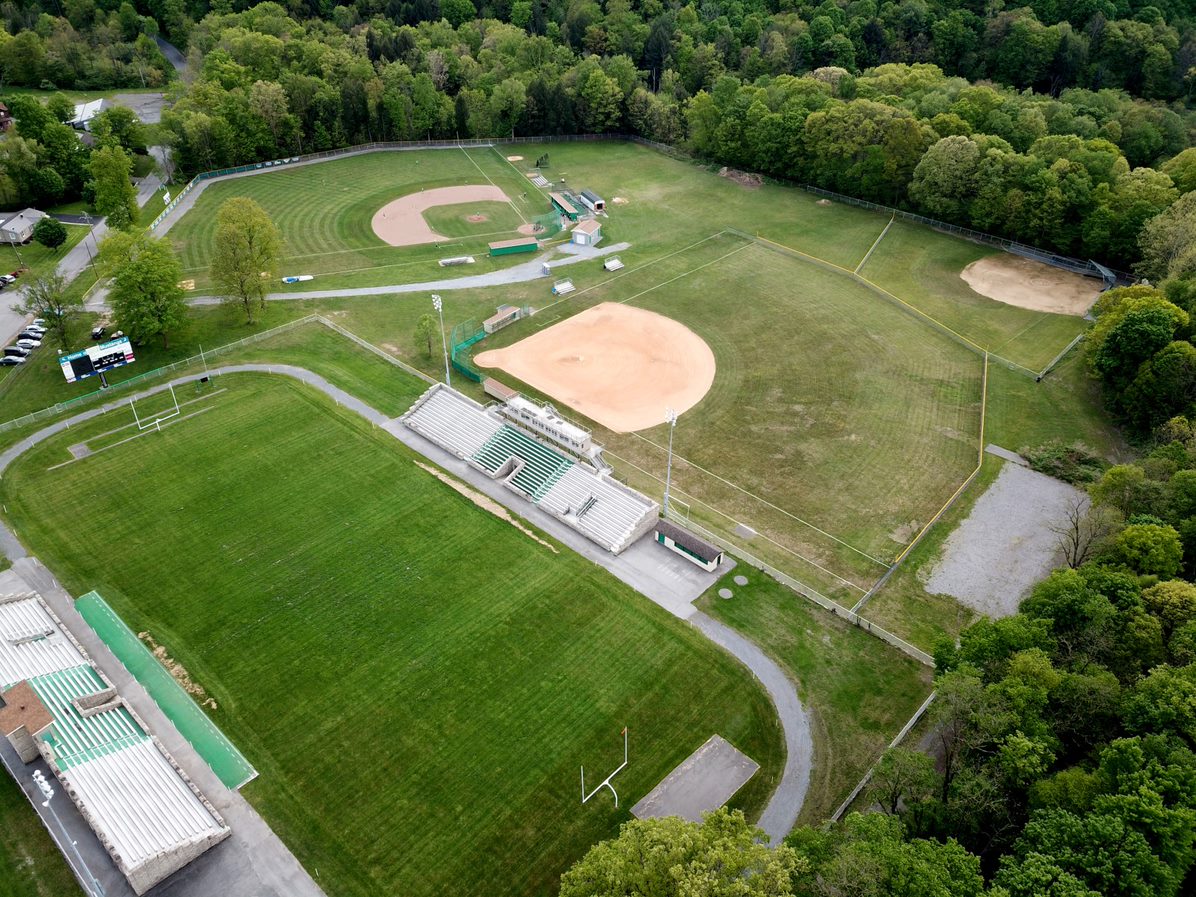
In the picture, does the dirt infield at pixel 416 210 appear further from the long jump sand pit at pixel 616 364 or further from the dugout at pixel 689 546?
the dugout at pixel 689 546

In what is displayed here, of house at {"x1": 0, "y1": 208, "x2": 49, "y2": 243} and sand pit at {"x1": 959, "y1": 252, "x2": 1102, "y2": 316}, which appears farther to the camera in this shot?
house at {"x1": 0, "y1": 208, "x2": 49, "y2": 243}

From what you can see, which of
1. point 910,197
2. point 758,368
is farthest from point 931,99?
point 758,368

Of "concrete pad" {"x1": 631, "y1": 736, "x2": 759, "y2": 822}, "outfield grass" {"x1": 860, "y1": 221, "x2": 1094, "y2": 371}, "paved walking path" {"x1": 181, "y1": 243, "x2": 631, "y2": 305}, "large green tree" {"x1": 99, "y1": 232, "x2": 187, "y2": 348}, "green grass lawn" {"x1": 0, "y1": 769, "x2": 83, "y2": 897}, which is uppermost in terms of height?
"large green tree" {"x1": 99, "y1": 232, "x2": 187, "y2": 348}

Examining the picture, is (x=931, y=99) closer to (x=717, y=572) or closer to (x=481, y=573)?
(x=717, y=572)

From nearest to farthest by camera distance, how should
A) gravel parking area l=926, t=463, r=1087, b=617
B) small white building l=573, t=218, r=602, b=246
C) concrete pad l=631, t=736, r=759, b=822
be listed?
concrete pad l=631, t=736, r=759, b=822 → gravel parking area l=926, t=463, r=1087, b=617 → small white building l=573, t=218, r=602, b=246

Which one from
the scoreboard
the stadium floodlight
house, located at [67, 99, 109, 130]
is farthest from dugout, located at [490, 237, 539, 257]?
house, located at [67, 99, 109, 130]

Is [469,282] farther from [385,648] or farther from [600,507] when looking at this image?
[385,648]

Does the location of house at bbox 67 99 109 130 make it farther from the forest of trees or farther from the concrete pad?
the concrete pad
